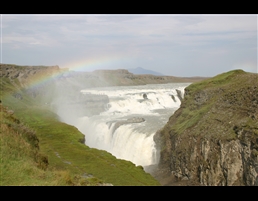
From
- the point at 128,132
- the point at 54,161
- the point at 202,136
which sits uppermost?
the point at 202,136

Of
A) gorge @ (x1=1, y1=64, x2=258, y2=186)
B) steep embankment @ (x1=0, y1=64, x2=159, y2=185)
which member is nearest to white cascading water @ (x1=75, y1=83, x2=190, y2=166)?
gorge @ (x1=1, y1=64, x2=258, y2=186)

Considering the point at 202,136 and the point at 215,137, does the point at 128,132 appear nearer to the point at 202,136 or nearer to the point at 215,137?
the point at 202,136

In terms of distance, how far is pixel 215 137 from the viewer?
23.5 m

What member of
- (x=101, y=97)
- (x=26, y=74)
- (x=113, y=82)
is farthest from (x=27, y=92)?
(x=113, y=82)

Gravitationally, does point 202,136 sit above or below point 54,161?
above

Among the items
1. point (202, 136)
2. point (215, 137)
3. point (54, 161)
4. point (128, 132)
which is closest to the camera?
point (54, 161)

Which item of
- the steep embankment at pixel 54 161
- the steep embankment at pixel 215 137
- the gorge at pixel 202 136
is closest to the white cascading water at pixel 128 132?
the gorge at pixel 202 136

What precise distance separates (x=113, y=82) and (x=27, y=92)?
84131mm

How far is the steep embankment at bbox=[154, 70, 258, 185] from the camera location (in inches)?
830

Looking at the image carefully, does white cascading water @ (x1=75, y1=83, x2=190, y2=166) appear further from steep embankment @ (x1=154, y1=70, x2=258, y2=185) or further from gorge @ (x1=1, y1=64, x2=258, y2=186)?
steep embankment @ (x1=154, y1=70, x2=258, y2=185)

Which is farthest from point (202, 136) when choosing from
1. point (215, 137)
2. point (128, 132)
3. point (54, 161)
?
point (128, 132)

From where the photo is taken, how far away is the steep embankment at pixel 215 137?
21.1 meters
